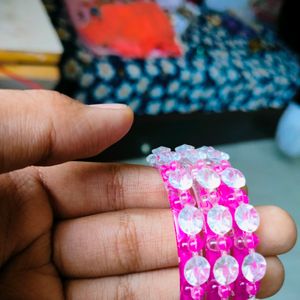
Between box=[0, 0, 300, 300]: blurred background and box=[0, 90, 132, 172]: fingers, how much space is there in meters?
0.61

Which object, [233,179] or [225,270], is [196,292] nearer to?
[225,270]

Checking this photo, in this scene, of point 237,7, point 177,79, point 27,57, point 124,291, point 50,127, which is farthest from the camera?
point 237,7

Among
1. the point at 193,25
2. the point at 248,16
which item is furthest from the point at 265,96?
the point at 248,16

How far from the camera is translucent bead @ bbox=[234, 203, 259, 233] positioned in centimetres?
59

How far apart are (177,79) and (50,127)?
1013 mm

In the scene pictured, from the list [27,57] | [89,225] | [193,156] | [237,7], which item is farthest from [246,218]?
[237,7]

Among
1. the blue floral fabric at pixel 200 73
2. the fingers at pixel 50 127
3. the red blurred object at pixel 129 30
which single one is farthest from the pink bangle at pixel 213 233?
the red blurred object at pixel 129 30

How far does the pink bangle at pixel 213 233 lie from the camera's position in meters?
0.58

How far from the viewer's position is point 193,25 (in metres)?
1.79

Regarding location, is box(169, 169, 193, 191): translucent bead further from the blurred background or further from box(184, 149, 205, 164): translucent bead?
the blurred background

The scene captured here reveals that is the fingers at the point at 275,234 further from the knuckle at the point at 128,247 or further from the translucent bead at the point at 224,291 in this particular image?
the knuckle at the point at 128,247

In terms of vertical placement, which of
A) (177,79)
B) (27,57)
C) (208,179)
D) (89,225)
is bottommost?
(177,79)

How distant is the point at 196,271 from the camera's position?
567mm

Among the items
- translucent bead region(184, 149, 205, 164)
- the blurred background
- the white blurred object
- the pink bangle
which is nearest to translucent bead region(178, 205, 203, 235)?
the pink bangle
